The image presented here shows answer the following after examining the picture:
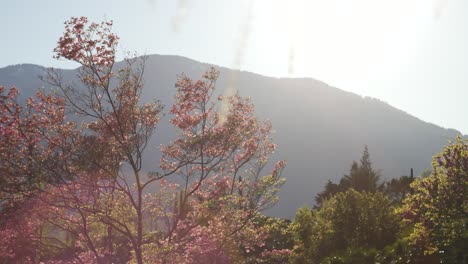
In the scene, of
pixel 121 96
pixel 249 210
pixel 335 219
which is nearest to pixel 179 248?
pixel 249 210

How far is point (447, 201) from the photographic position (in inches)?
527

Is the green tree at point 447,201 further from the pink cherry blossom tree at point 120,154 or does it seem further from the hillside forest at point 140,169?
the pink cherry blossom tree at point 120,154

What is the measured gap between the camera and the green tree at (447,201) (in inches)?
527

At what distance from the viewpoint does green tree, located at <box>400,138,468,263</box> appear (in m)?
13.4

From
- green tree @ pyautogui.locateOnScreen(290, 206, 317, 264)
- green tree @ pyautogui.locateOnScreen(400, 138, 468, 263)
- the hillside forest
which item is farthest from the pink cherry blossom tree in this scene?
green tree @ pyautogui.locateOnScreen(290, 206, 317, 264)

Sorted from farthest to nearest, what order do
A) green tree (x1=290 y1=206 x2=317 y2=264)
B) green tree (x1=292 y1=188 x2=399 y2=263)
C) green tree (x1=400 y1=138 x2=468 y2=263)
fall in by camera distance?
green tree (x1=290 y1=206 x2=317 y2=264) → green tree (x1=292 y1=188 x2=399 y2=263) → green tree (x1=400 y1=138 x2=468 y2=263)

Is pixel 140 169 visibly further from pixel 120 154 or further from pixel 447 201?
pixel 447 201

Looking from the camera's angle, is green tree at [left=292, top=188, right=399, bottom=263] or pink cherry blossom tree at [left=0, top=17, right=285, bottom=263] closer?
pink cherry blossom tree at [left=0, top=17, right=285, bottom=263]

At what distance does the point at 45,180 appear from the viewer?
42.8ft

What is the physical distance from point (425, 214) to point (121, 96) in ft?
31.2

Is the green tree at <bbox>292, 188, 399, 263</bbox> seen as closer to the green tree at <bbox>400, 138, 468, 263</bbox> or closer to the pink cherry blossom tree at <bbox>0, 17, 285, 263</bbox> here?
the pink cherry blossom tree at <bbox>0, 17, 285, 263</bbox>

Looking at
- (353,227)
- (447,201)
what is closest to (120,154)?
(447,201)

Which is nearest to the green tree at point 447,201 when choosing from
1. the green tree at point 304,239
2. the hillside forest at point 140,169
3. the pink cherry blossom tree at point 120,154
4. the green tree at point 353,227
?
the hillside forest at point 140,169

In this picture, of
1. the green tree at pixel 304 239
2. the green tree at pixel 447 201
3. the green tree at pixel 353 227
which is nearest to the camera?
the green tree at pixel 447 201
